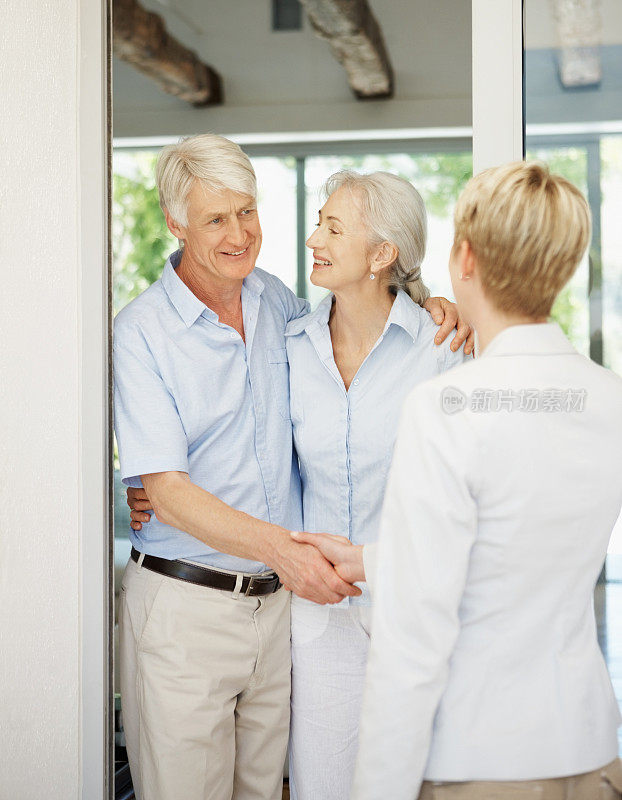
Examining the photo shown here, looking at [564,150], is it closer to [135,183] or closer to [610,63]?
[610,63]

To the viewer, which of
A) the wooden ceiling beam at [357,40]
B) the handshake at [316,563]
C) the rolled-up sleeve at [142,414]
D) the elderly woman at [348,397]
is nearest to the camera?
the handshake at [316,563]

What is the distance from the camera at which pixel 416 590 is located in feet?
4.20

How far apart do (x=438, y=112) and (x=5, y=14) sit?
449cm

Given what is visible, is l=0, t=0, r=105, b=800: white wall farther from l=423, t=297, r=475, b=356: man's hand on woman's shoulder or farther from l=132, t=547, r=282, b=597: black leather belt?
l=423, t=297, r=475, b=356: man's hand on woman's shoulder

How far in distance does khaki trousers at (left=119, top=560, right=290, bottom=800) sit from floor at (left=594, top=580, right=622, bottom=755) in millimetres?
761

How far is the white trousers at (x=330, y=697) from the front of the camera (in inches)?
87.2

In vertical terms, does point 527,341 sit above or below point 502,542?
above

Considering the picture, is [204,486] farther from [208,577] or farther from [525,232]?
[525,232]

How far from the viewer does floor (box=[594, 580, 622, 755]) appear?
202 centimetres

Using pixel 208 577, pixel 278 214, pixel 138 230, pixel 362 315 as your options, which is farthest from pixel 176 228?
pixel 278 214

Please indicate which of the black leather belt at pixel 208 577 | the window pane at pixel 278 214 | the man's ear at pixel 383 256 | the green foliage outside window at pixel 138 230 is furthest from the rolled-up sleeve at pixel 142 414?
the window pane at pixel 278 214

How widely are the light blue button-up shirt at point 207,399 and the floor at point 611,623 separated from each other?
76 centimetres

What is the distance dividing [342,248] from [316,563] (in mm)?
768

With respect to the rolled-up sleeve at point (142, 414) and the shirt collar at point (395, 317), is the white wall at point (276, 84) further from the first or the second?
the rolled-up sleeve at point (142, 414)
